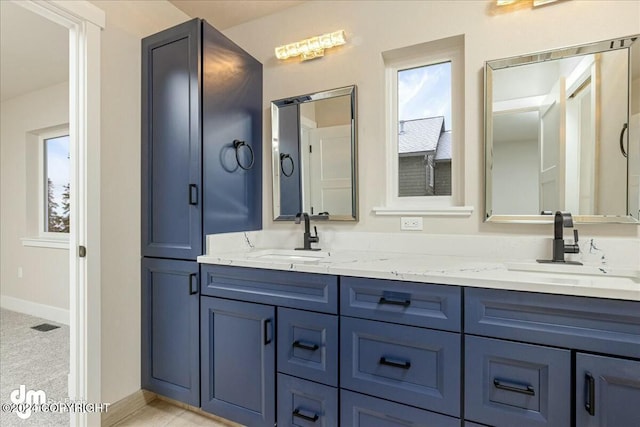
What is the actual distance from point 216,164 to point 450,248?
4.67 feet

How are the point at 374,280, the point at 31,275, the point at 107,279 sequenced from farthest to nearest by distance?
the point at 31,275 → the point at 107,279 → the point at 374,280

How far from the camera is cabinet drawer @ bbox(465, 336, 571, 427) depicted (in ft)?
3.34

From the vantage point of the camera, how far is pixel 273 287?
4.95ft

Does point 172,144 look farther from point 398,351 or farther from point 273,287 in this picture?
point 398,351

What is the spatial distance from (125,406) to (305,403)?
3.74ft

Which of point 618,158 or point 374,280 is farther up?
point 618,158

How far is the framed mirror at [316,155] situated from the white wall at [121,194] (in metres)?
0.88

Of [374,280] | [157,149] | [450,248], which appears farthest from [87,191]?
[450,248]

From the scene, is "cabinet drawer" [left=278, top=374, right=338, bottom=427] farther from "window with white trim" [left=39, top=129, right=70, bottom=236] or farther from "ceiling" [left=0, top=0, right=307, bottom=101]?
"window with white trim" [left=39, top=129, right=70, bottom=236]

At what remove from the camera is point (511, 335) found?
1077mm

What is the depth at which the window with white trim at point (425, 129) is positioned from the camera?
176 centimetres

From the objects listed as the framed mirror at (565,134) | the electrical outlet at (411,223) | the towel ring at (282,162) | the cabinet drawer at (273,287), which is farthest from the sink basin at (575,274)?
the towel ring at (282,162)

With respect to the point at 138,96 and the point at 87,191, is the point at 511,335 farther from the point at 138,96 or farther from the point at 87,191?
the point at 138,96

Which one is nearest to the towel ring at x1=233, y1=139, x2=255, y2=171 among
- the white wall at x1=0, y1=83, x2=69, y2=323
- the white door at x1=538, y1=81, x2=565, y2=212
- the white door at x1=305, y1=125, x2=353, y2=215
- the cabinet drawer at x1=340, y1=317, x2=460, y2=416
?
the white door at x1=305, y1=125, x2=353, y2=215
